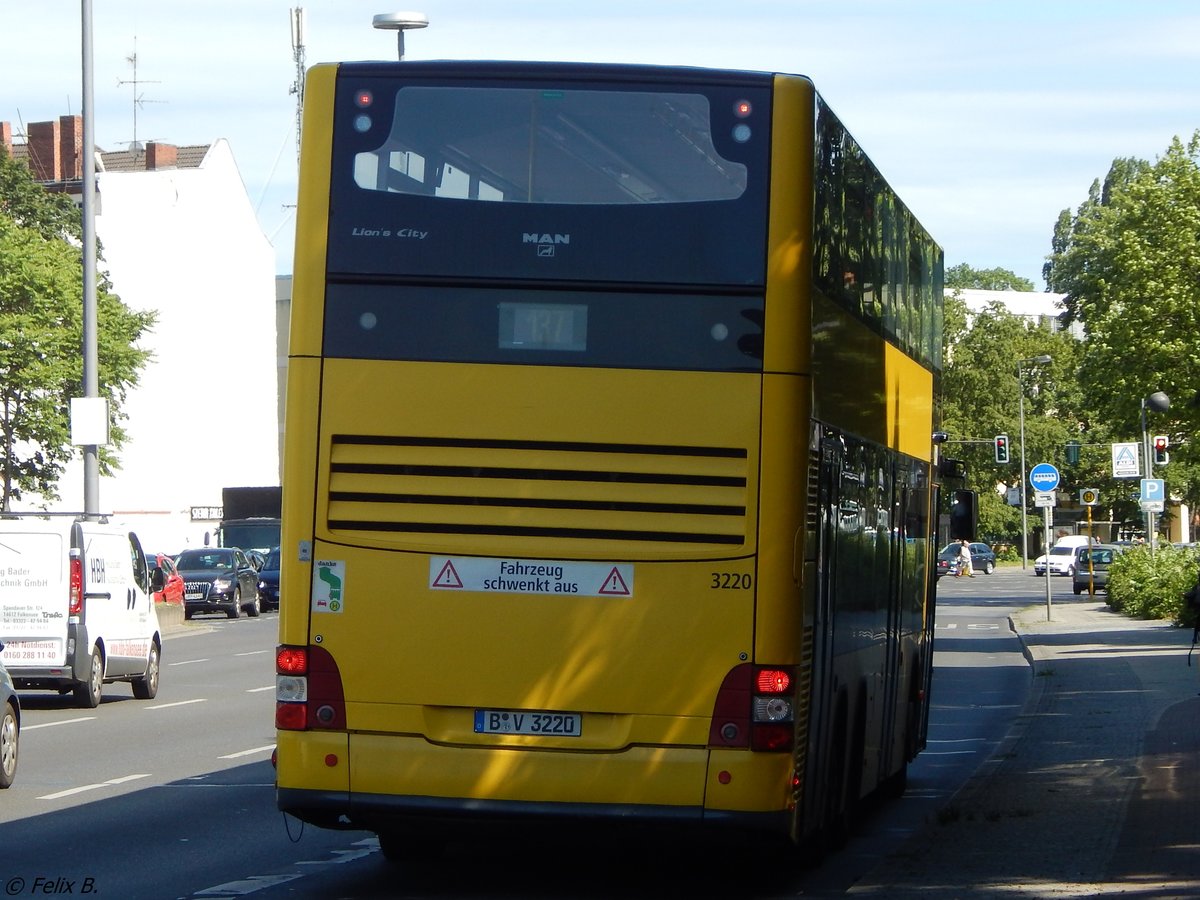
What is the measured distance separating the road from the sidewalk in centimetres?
44

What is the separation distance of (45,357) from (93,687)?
3511 cm

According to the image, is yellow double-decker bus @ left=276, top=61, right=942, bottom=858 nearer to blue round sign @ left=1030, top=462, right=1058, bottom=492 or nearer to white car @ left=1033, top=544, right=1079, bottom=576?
blue round sign @ left=1030, top=462, right=1058, bottom=492

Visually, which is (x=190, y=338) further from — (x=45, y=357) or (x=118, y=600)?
(x=118, y=600)

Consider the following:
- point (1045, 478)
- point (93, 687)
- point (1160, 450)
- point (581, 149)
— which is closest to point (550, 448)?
point (581, 149)

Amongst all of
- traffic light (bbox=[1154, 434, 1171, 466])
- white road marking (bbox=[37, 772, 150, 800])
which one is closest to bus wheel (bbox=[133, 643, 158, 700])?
white road marking (bbox=[37, 772, 150, 800])

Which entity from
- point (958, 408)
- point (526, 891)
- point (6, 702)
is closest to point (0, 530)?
point (6, 702)

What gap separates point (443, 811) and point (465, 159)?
293 cm

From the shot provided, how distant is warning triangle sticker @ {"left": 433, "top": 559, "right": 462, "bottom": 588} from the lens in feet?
29.6

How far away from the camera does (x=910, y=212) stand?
1405 centimetres

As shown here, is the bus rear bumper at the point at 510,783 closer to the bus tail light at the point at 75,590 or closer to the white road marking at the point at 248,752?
the white road marking at the point at 248,752

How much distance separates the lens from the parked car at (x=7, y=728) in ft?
45.7

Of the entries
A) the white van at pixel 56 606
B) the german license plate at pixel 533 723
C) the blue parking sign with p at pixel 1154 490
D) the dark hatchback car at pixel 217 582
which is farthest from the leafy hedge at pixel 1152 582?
the german license plate at pixel 533 723

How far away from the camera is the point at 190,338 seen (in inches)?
3226

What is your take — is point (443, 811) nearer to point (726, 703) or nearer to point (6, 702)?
point (726, 703)
